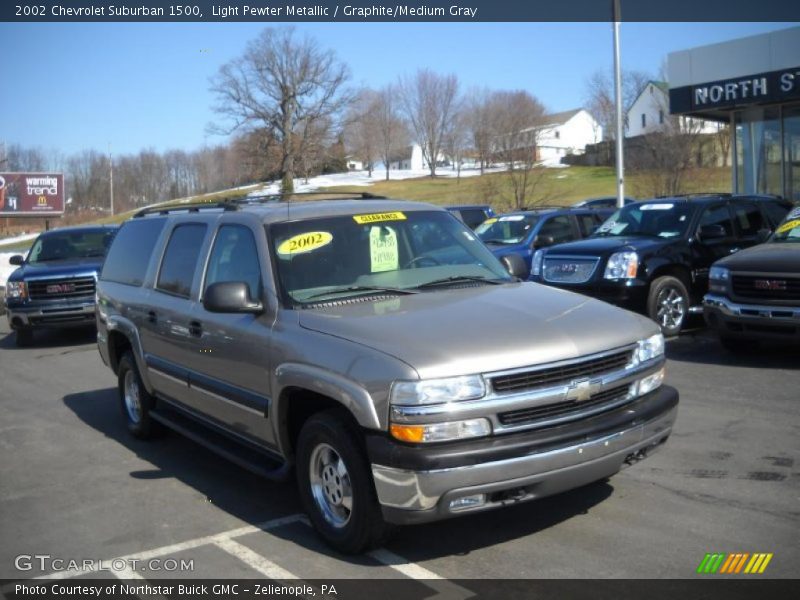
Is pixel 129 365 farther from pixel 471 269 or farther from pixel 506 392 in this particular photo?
pixel 506 392

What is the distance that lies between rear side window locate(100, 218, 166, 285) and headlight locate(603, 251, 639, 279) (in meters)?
5.90

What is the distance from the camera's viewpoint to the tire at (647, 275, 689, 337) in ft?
34.5

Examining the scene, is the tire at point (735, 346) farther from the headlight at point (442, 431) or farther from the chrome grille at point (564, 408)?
the headlight at point (442, 431)

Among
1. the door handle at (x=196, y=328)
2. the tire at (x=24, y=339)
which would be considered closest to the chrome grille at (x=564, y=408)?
the door handle at (x=196, y=328)

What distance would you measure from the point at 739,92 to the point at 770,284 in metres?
11.9

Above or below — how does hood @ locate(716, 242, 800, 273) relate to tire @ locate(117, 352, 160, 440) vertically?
above

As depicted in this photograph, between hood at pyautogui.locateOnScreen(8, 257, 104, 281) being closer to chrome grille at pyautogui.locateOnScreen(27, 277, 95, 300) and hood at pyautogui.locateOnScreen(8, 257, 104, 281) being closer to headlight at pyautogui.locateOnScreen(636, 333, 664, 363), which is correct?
chrome grille at pyautogui.locateOnScreen(27, 277, 95, 300)

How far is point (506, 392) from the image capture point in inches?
159

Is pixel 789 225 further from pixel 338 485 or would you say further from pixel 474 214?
pixel 474 214

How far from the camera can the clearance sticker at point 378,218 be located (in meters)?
5.52

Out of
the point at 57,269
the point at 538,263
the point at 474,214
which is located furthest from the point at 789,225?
the point at 57,269

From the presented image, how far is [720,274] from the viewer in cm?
923

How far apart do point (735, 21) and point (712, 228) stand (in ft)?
35.3

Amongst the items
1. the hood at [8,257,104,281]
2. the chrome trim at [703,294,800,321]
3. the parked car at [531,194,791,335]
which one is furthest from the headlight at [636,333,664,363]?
the hood at [8,257,104,281]
